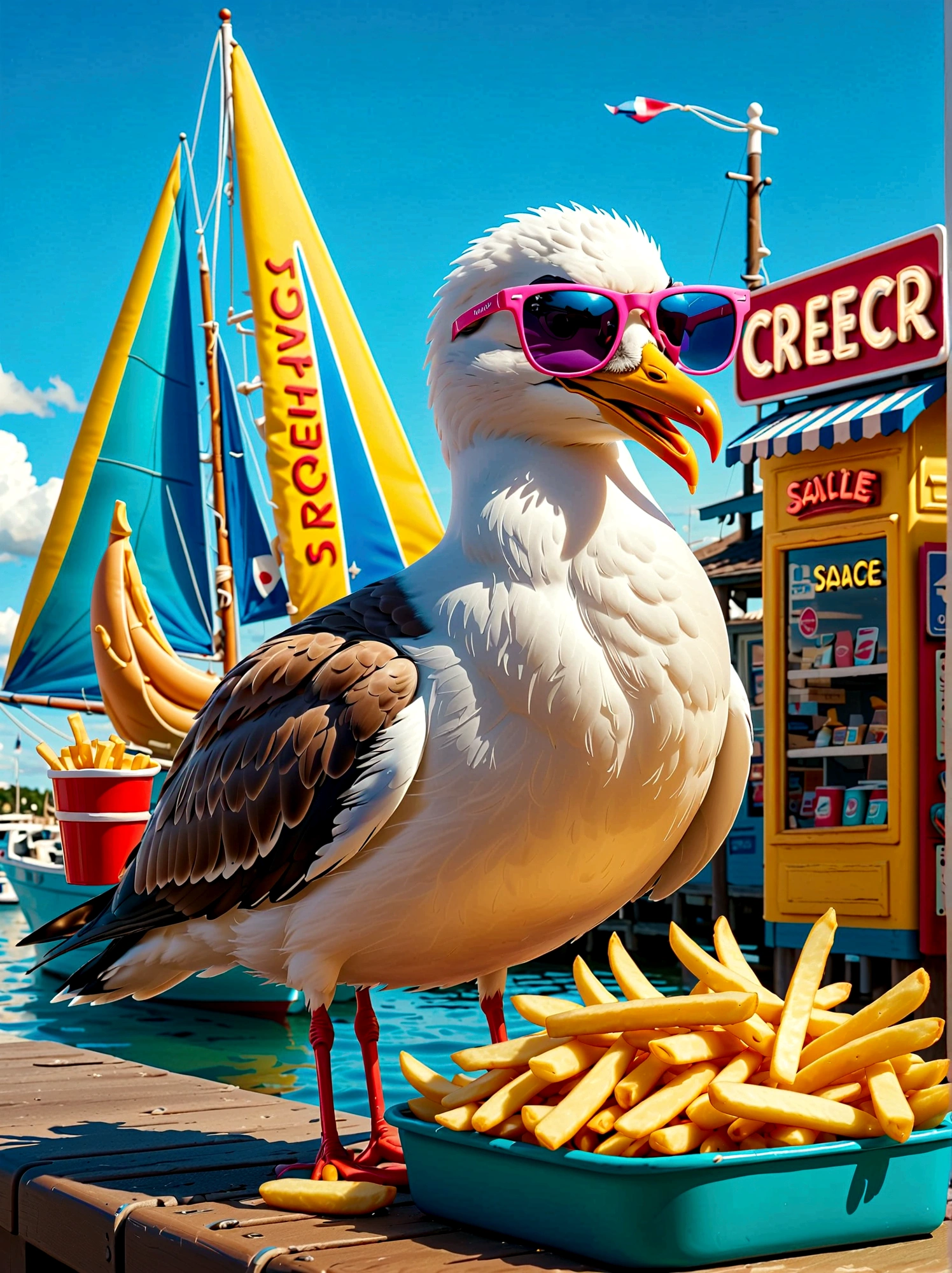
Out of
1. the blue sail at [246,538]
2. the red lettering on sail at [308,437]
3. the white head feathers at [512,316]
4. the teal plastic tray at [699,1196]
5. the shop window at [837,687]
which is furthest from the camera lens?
the blue sail at [246,538]

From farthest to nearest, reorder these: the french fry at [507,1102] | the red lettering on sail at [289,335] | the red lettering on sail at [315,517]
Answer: the red lettering on sail at [289,335], the red lettering on sail at [315,517], the french fry at [507,1102]

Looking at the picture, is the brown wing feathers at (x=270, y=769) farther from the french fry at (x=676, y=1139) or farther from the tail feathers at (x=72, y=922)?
the french fry at (x=676, y=1139)

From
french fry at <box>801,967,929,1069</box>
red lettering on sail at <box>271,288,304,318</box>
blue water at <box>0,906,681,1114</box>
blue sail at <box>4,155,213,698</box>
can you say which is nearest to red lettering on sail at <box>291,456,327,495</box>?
red lettering on sail at <box>271,288,304,318</box>

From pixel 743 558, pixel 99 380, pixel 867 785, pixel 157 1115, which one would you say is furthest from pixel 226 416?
pixel 157 1115

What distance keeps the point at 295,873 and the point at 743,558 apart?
43.5ft

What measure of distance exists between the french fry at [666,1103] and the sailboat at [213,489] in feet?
41.4

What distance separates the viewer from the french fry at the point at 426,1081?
252cm

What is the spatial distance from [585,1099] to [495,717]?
0.64m

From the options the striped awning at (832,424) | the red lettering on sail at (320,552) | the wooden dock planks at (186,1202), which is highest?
the striped awning at (832,424)

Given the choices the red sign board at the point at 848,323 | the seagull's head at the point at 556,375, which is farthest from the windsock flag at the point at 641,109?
the seagull's head at the point at 556,375

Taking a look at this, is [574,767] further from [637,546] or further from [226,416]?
[226,416]

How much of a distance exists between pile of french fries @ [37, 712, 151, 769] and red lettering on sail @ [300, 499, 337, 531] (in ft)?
25.1

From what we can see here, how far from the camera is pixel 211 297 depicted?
2033 cm

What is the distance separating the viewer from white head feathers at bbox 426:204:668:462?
262cm
